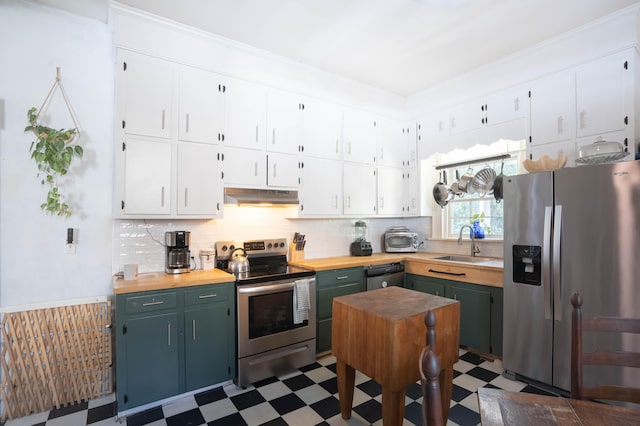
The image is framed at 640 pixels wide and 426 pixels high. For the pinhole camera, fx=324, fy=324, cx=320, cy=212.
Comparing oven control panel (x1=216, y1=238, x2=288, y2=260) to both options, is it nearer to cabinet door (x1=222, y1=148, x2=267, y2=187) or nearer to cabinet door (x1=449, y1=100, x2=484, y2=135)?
cabinet door (x1=222, y1=148, x2=267, y2=187)

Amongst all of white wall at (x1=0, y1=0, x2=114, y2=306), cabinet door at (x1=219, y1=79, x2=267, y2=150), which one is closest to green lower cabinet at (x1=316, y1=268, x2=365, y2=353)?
cabinet door at (x1=219, y1=79, x2=267, y2=150)

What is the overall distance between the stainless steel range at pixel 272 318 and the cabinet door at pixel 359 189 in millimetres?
1098

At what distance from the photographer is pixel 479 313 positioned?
127 inches

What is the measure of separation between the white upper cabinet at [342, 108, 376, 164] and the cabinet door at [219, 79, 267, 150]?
3.56 feet

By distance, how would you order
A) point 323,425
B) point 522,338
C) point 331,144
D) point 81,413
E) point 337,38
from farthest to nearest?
point 331,144 < point 337,38 < point 522,338 < point 81,413 < point 323,425

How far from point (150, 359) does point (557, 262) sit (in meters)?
3.17

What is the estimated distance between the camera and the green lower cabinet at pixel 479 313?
3.10 m

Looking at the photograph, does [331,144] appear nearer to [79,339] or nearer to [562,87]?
→ [562,87]

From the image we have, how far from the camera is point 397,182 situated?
4391 millimetres

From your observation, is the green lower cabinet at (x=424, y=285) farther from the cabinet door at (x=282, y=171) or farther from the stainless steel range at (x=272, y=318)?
the cabinet door at (x=282, y=171)

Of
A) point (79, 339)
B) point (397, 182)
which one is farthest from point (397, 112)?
point (79, 339)

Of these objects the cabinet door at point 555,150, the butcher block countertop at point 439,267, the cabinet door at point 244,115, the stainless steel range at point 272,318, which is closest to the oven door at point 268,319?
the stainless steel range at point 272,318

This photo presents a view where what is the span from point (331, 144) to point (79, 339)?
293cm

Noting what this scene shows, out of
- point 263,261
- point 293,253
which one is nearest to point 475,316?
point 293,253
